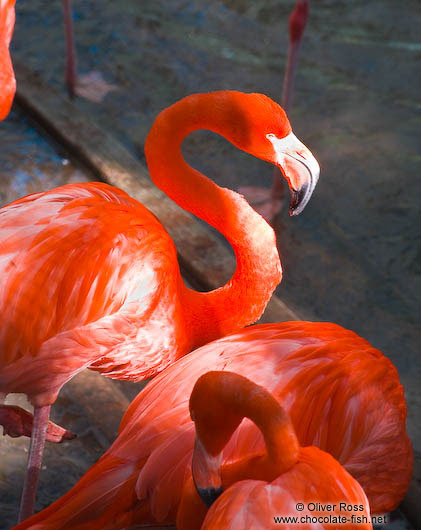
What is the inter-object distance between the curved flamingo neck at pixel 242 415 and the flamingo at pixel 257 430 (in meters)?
0.23

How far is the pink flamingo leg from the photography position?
3.89 meters

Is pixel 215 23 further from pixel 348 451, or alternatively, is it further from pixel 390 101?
pixel 348 451

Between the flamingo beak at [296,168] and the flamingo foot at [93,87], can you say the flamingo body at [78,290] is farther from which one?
the flamingo foot at [93,87]

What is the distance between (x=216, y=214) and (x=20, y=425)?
921mm

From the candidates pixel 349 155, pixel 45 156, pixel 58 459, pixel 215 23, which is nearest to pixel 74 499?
pixel 58 459

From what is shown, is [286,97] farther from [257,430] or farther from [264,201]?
[257,430]

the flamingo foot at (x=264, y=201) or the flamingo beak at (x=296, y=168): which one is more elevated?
the flamingo beak at (x=296, y=168)

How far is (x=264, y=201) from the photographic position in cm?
352

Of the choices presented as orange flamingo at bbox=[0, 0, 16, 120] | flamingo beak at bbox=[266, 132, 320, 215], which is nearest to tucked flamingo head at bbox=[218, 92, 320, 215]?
flamingo beak at bbox=[266, 132, 320, 215]

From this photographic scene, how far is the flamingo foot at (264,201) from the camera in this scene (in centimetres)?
347

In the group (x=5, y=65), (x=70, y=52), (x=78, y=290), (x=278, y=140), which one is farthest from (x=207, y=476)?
(x=70, y=52)

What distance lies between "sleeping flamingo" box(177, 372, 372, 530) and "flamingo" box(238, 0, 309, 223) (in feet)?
6.29

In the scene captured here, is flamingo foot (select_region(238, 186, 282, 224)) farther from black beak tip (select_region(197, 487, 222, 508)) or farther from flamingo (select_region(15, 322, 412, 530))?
black beak tip (select_region(197, 487, 222, 508))

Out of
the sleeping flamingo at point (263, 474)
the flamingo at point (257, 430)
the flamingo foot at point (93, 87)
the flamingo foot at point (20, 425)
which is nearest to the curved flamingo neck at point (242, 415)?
the sleeping flamingo at point (263, 474)
